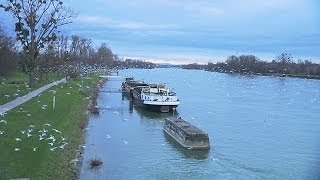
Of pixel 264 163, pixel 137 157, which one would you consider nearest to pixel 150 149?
pixel 137 157

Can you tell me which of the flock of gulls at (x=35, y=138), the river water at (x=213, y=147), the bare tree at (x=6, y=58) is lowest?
the river water at (x=213, y=147)

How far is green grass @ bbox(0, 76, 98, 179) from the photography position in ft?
65.7

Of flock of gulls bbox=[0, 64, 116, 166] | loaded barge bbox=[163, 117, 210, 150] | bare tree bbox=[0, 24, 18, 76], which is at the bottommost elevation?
loaded barge bbox=[163, 117, 210, 150]

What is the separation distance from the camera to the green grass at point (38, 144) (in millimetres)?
20031

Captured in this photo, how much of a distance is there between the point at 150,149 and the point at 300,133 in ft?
47.0

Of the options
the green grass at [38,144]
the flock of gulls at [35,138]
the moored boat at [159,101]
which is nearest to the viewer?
the green grass at [38,144]

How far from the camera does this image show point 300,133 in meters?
39.1

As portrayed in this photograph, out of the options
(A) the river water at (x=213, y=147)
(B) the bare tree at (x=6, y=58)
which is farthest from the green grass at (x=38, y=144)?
(B) the bare tree at (x=6, y=58)

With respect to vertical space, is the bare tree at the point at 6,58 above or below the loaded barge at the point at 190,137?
above

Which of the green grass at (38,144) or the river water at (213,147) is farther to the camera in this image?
the river water at (213,147)

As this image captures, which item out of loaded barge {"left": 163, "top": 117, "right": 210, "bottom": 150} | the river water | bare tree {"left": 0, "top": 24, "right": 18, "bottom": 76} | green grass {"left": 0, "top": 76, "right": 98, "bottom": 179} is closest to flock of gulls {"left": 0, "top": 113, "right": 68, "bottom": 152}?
green grass {"left": 0, "top": 76, "right": 98, "bottom": 179}

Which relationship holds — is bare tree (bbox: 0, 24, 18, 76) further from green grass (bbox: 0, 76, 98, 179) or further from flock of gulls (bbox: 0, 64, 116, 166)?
flock of gulls (bbox: 0, 64, 116, 166)

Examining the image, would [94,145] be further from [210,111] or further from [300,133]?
[210,111]

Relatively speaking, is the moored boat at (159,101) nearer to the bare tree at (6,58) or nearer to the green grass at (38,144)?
the green grass at (38,144)
